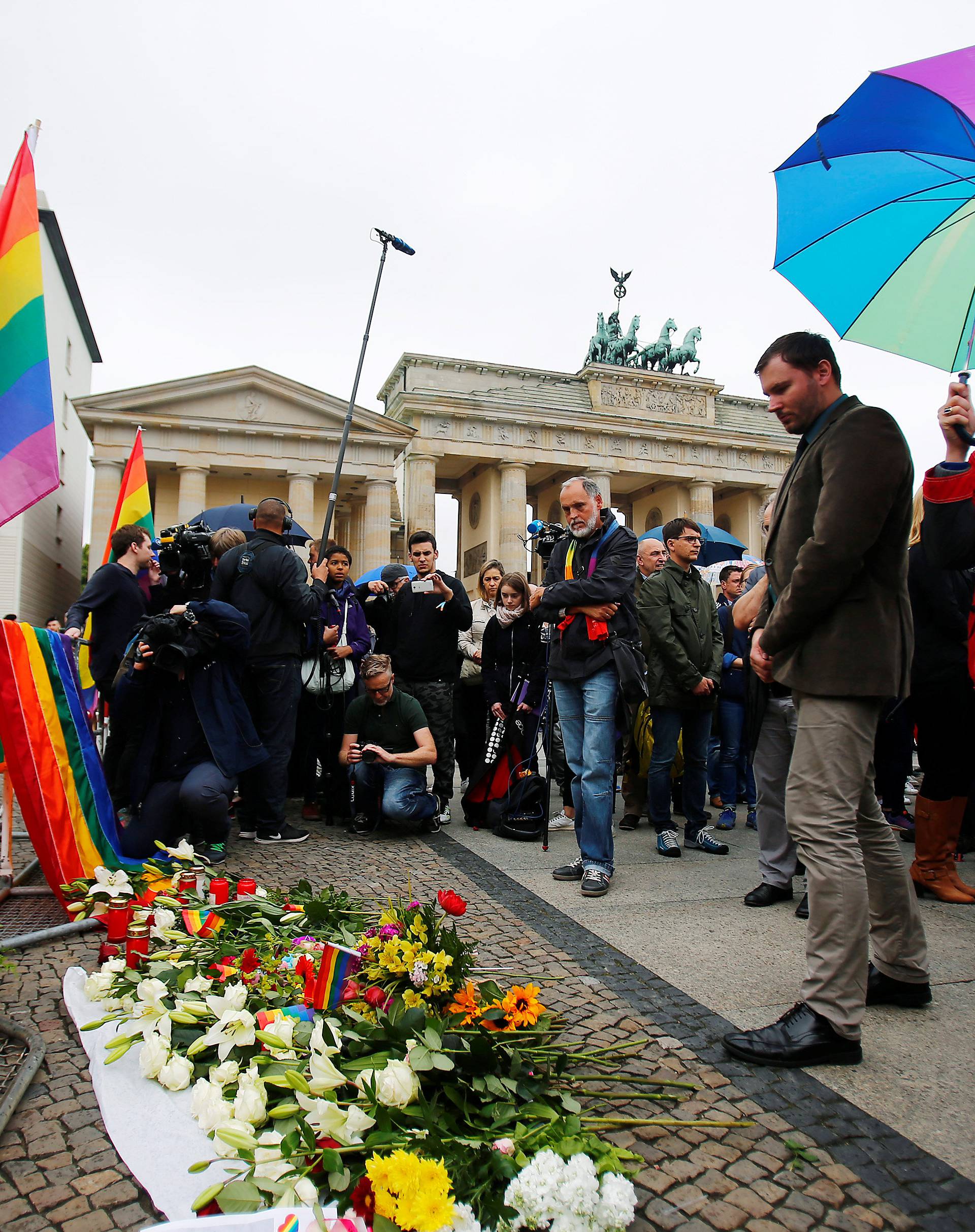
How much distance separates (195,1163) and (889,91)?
3684 millimetres

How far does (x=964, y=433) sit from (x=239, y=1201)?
119 inches

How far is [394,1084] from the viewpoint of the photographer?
182cm

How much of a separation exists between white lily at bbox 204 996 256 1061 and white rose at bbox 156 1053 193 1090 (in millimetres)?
82

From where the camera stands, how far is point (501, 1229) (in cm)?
156

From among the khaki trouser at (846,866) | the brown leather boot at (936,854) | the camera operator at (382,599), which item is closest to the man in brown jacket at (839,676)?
the khaki trouser at (846,866)

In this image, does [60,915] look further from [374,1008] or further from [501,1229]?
[501,1229]

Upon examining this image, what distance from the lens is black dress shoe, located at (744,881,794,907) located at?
156 inches

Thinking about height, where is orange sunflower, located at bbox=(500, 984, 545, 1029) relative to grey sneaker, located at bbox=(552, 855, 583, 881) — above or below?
above

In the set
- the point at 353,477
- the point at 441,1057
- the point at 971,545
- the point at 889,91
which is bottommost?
the point at 441,1057

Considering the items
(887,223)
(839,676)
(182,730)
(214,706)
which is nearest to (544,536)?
(214,706)

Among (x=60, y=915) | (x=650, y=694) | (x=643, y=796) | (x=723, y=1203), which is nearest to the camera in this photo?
(x=723, y=1203)

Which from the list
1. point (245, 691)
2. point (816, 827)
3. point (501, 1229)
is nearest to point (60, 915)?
point (245, 691)

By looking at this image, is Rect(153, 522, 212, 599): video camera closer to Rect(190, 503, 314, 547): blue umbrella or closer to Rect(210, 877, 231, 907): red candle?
Rect(190, 503, 314, 547): blue umbrella

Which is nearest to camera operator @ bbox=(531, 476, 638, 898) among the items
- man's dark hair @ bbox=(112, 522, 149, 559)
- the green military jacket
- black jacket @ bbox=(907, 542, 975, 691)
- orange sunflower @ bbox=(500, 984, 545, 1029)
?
the green military jacket
